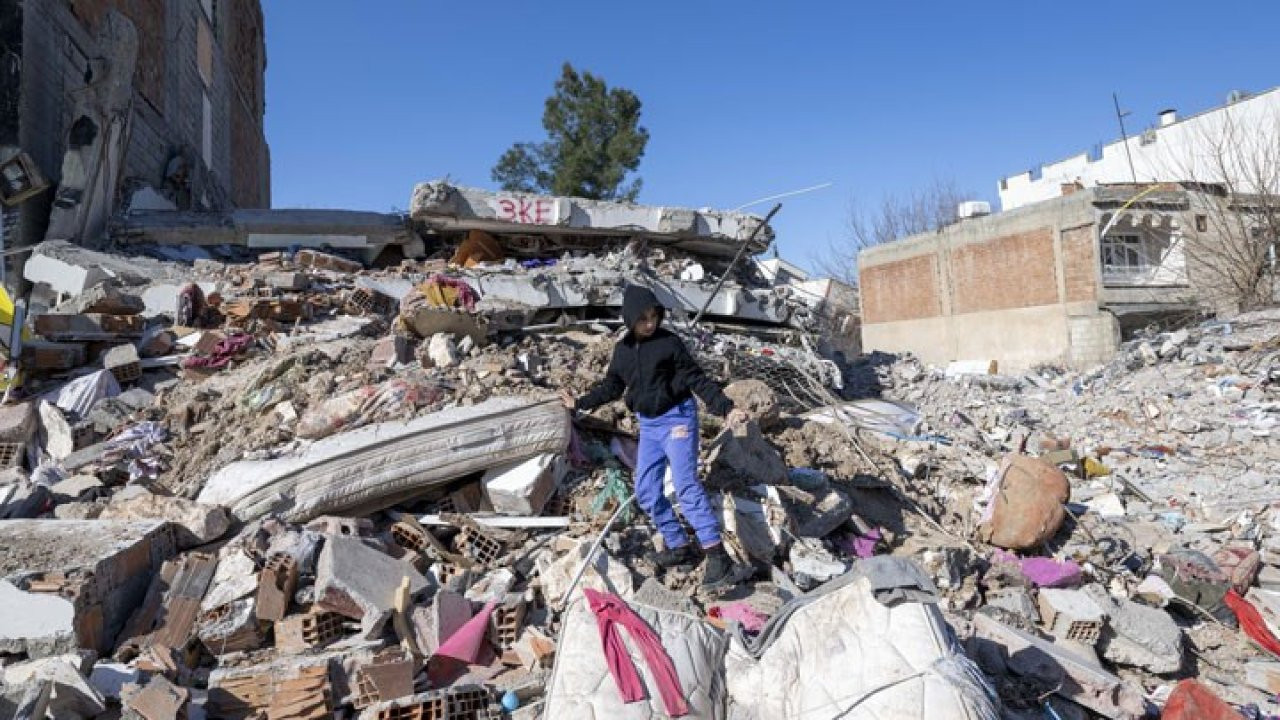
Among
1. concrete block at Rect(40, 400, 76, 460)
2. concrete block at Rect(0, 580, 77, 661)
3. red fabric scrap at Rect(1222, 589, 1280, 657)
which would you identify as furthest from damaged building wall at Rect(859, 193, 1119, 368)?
concrete block at Rect(0, 580, 77, 661)

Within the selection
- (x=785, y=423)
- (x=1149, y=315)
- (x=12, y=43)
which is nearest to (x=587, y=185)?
(x=1149, y=315)

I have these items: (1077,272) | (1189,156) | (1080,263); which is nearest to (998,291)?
(1077,272)

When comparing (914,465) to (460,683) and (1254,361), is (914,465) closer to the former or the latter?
(460,683)

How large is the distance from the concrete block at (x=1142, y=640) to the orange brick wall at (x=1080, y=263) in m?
14.7

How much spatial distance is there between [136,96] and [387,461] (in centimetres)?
914

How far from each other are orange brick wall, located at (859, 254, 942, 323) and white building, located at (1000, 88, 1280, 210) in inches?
156

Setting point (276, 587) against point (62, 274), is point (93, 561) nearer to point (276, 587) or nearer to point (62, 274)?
point (276, 587)

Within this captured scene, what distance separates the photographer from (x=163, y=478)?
14.6 ft

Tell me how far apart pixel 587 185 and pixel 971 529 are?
2044 cm

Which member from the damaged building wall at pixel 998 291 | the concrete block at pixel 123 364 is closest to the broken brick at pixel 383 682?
the concrete block at pixel 123 364

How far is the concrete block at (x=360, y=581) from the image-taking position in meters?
3.24

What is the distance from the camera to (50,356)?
5.60 meters

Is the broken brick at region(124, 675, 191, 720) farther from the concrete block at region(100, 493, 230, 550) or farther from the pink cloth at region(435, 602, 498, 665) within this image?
the concrete block at region(100, 493, 230, 550)

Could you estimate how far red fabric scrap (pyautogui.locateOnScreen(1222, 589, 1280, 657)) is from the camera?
13.8ft
